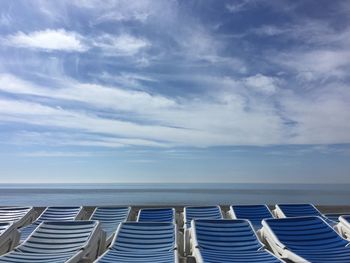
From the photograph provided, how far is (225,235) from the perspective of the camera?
780 cm

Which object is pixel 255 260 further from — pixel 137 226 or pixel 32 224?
pixel 32 224

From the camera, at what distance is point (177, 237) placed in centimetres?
769

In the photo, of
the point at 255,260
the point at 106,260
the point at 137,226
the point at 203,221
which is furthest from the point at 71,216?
the point at 255,260

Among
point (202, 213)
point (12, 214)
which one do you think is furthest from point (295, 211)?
point (12, 214)

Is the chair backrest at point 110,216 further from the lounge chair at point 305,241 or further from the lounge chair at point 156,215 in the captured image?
the lounge chair at point 305,241

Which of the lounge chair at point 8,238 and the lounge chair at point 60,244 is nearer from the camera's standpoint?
the lounge chair at point 60,244

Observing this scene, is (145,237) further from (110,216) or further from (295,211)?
(295,211)

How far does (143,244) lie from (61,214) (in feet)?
16.0

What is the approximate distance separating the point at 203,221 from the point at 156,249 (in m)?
1.42

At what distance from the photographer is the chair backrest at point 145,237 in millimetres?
7254

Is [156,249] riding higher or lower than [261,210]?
lower

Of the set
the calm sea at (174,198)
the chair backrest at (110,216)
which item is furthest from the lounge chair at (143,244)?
the calm sea at (174,198)

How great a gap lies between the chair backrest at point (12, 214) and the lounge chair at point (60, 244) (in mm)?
2937

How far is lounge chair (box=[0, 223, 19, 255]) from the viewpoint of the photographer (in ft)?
25.4
